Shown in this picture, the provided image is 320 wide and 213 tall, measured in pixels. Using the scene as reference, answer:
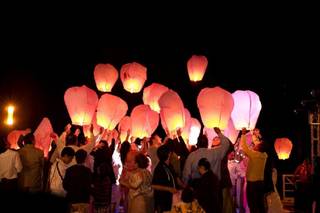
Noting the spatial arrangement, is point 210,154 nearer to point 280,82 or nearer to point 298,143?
point 298,143

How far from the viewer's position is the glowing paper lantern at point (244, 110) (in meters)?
10.2

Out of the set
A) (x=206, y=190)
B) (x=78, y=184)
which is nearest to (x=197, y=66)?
(x=206, y=190)

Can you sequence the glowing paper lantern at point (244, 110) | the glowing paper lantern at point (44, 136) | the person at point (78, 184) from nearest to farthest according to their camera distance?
1. the person at point (78, 184)
2. the glowing paper lantern at point (244, 110)
3. the glowing paper lantern at point (44, 136)

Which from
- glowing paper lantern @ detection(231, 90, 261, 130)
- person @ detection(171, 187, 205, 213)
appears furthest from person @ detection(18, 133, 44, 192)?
glowing paper lantern @ detection(231, 90, 261, 130)

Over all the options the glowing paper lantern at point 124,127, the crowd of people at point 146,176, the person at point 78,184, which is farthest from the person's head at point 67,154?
the glowing paper lantern at point 124,127

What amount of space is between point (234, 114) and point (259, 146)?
4.35 feet

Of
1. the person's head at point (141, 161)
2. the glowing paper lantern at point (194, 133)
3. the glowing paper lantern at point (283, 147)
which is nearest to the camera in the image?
the person's head at point (141, 161)

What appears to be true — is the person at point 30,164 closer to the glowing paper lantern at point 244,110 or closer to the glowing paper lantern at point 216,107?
the glowing paper lantern at point 216,107

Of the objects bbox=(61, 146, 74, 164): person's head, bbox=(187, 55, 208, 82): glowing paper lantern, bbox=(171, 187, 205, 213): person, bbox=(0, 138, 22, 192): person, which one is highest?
bbox=(187, 55, 208, 82): glowing paper lantern

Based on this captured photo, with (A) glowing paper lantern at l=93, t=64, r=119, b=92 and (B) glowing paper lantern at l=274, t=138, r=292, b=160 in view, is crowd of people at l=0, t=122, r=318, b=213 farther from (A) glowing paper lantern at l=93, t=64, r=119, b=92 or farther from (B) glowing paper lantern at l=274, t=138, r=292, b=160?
(B) glowing paper lantern at l=274, t=138, r=292, b=160

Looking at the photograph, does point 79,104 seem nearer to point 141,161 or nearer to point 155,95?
point 155,95

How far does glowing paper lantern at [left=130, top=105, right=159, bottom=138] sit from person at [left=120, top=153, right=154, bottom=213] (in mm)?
4360

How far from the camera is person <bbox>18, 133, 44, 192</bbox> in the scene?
339 inches

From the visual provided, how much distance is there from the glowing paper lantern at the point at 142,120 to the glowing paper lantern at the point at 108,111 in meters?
0.41
